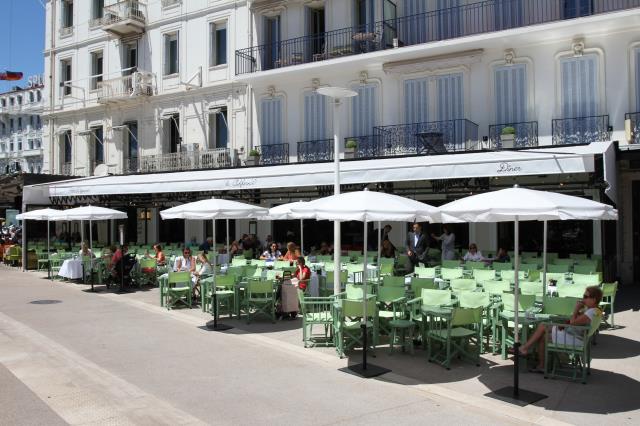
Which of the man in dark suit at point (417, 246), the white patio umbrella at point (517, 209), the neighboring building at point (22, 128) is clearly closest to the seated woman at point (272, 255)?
the man in dark suit at point (417, 246)

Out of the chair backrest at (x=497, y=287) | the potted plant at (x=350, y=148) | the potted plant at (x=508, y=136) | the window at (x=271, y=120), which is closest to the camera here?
the chair backrest at (x=497, y=287)

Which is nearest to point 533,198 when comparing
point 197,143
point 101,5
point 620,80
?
point 620,80

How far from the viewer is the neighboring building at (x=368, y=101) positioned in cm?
1531

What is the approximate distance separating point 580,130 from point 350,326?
1118 centimetres

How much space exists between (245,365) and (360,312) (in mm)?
1828

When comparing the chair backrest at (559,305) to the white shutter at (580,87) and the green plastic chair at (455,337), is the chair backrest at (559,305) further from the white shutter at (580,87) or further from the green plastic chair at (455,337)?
the white shutter at (580,87)

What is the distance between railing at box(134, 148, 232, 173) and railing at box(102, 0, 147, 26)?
21.8 feet

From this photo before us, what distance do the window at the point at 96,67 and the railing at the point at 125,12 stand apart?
2365 mm

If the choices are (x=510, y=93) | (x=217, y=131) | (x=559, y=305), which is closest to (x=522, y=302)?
Result: (x=559, y=305)

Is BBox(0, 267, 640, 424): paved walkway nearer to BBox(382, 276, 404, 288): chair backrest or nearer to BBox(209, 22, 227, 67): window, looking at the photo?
BBox(382, 276, 404, 288): chair backrest

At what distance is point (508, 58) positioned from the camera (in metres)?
17.2

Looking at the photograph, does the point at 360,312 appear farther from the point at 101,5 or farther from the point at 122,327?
the point at 101,5

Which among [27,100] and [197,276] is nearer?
[197,276]

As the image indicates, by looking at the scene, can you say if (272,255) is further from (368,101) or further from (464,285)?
(368,101)
